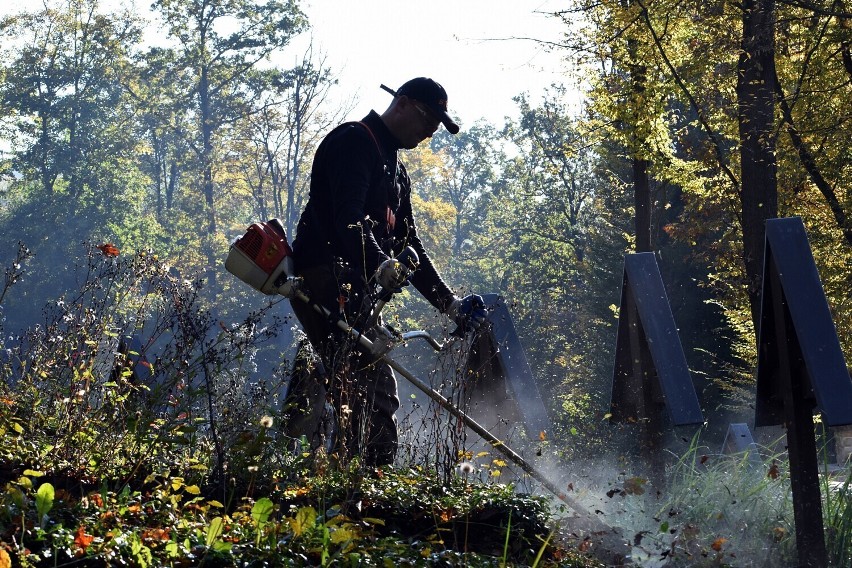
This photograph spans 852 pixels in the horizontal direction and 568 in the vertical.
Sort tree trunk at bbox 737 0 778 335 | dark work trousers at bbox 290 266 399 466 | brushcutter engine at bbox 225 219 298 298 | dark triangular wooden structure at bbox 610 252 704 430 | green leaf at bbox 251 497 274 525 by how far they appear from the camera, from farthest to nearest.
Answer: tree trunk at bbox 737 0 778 335
dark triangular wooden structure at bbox 610 252 704 430
brushcutter engine at bbox 225 219 298 298
dark work trousers at bbox 290 266 399 466
green leaf at bbox 251 497 274 525

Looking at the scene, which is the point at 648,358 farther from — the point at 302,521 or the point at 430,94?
the point at 302,521

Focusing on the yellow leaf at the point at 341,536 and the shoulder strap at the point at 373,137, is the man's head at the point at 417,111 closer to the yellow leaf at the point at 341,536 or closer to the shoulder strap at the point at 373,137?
the shoulder strap at the point at 373,137

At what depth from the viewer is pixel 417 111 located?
6188 millimetres

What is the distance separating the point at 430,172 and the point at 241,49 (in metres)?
13.6

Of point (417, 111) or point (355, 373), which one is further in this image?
point (417, 111)

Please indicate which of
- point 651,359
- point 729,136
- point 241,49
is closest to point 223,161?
point 241,49

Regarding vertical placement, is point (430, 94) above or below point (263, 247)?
above

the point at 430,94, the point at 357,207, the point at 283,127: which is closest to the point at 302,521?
the point at 357,207

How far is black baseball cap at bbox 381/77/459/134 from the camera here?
20.0 feet

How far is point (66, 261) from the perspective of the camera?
52.6m

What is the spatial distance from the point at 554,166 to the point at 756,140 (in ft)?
28.6

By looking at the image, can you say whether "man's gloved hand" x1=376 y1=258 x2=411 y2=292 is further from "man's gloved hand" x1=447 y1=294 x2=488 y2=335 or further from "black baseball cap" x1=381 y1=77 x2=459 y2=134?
"black baseball cap" x1=381 y1=77 x2=459 y2=134

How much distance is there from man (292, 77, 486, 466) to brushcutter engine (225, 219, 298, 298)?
24 cm

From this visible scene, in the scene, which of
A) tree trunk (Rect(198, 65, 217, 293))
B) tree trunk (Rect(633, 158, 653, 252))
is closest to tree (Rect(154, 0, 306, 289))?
tree trunk (Rect(198, 65, 217, 293))
